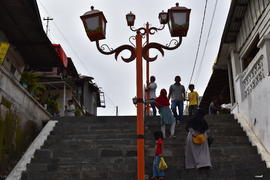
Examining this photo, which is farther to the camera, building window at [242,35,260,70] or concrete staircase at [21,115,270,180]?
building window at [242,35,260,70]

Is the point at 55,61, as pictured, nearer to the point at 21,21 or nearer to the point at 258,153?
the point at 21,21

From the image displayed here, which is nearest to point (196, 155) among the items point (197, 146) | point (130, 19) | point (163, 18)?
point (197, 146)

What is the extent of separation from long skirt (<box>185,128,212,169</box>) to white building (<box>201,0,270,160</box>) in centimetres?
187

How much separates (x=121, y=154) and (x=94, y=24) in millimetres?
4440

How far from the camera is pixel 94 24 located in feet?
21.7

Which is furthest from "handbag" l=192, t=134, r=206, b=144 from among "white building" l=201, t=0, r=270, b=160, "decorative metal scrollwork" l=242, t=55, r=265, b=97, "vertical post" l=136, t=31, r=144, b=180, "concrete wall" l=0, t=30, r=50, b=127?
"concrete wall" l=0, t=30, r=50, b=127

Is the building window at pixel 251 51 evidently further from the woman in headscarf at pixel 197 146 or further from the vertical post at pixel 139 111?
the vertical post at pixel 139 111

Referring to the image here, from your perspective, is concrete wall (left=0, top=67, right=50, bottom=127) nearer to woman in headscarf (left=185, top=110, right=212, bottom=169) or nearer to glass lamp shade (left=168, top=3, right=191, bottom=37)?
woman in headscarf (left=185, top=110, right=212, bottom=169)

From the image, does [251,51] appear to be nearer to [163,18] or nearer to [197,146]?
[197,146]

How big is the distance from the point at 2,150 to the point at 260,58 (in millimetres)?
6653

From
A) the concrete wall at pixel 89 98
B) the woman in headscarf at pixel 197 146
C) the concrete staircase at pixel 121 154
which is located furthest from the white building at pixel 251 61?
the concrete wall at pixel 89 98

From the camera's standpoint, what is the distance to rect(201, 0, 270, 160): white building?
1007 cm

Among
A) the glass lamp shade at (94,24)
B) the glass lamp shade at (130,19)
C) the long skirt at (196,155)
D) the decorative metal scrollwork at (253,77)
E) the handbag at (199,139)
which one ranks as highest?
the glass lamp shade at (130,19)

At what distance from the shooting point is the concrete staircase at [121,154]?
8992 millimetres
